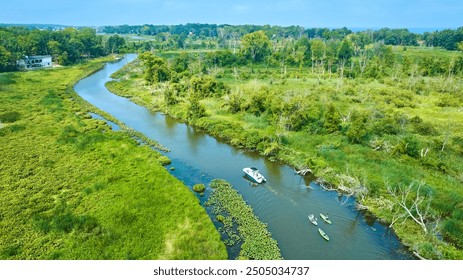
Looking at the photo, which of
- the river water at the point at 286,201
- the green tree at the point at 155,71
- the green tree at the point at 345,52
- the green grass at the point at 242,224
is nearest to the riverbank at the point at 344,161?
the river water at the point at 286,201

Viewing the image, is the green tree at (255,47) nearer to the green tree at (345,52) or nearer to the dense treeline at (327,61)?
the dense treeline at (327,61)

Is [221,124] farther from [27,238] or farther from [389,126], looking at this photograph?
[27,238]

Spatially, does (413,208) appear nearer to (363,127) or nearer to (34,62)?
(363,127)

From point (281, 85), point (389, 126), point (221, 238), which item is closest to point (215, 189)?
point (221, 238)

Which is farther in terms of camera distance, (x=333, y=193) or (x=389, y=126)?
(x=389, y=126)

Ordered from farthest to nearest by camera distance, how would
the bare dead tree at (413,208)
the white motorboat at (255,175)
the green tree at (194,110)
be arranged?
the green tree at (194,110), the white motorboat at (255,175), the bare dead tree at (413,208)

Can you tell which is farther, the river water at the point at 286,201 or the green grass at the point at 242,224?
the river water at the point at 286,201

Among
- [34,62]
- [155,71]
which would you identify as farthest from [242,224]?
[34,62]
